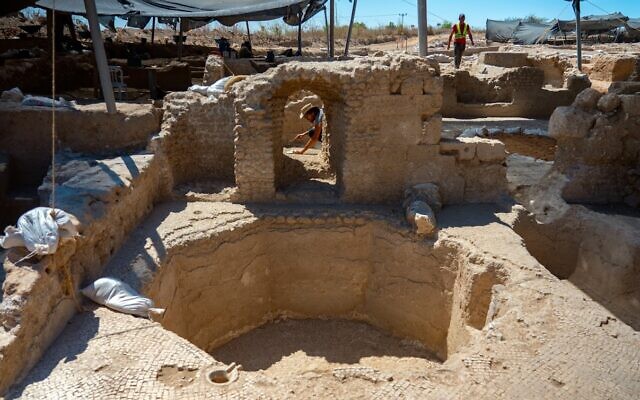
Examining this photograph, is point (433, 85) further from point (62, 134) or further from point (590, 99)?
point (62, 134)

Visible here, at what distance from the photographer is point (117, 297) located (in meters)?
4.79

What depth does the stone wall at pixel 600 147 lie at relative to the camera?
24.1 ft

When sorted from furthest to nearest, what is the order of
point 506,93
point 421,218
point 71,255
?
point 506,93
point 421,218
point 71,255

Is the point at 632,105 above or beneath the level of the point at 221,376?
above

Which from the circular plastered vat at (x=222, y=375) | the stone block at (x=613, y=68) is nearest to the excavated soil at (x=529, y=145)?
the stone block at (x=613, y=68)

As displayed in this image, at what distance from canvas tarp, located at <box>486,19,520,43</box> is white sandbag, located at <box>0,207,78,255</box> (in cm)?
2691

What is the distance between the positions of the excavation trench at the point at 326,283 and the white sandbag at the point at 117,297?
96 centimetres

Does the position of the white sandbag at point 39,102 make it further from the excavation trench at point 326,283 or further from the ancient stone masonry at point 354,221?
the excavation trench at point 326,283

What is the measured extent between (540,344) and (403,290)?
2.60 m

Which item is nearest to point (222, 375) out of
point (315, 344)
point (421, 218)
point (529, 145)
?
point (315, 344)

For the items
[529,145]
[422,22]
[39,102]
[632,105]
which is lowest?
[529,145]

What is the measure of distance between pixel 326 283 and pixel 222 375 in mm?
3424

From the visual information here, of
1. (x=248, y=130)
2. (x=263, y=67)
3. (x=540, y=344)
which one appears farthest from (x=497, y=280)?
(x=263, y=67)

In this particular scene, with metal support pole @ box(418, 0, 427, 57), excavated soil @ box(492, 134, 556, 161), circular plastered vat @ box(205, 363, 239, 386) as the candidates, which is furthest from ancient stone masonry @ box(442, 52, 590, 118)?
circular plastered vat @ box(205, 363, 239, 386)
